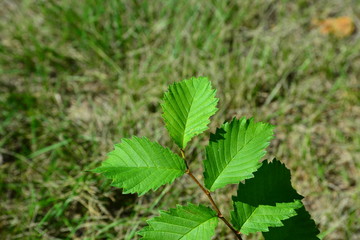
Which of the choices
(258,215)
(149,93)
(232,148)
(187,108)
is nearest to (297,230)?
(258,215)

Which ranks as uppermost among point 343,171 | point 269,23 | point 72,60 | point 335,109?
point 269,23

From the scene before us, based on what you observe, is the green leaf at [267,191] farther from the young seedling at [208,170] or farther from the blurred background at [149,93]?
the blurred background at [149,93]

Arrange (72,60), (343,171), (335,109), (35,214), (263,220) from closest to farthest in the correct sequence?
(263,220)
(35,214)
(343,171)
(335,109)
(72,60)

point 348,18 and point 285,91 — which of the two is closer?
point 285,91

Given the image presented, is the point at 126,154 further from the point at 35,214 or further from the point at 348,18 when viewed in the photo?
the point at 348,18

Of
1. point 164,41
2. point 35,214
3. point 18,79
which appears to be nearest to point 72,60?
point 18,79

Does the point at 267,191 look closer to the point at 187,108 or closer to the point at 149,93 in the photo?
the point at 187,108
